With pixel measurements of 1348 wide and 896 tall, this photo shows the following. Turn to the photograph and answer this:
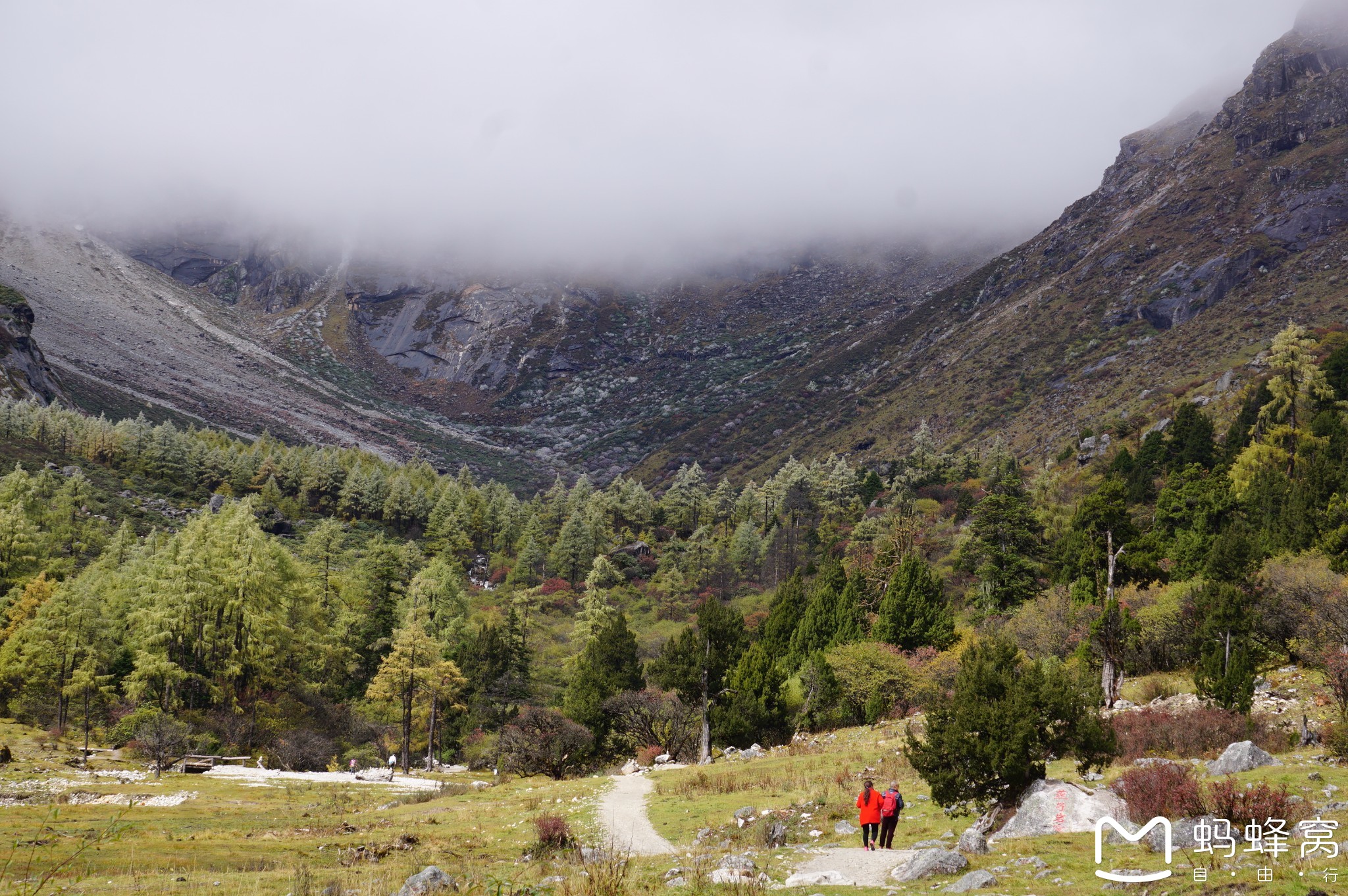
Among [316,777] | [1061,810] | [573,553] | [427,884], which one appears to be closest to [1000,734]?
[1061,810]

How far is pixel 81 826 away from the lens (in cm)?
2011

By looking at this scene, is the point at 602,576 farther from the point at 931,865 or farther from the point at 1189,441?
the point at 931,865

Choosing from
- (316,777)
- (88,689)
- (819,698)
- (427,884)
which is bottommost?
(316,777)

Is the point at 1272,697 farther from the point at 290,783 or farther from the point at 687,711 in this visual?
the point at 290,783

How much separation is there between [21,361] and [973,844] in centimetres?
17229

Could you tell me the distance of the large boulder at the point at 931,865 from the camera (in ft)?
42.2

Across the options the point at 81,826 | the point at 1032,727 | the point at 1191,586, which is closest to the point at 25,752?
the point at 81,826

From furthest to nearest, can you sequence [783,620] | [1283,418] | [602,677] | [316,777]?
[783,620] → [1283,418] → [602,677] → [316,777]

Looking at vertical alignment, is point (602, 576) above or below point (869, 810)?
above

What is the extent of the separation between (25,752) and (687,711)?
99.8 ft

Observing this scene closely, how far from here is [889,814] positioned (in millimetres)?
15781

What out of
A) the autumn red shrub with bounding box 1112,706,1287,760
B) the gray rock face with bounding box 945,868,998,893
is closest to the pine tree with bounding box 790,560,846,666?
the autumn red shrub with bounding box 1112,706,1287,760

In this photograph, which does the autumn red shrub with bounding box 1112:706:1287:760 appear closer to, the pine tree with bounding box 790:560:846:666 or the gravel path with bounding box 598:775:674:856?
the gravel path with bounding box 598:775:674:856

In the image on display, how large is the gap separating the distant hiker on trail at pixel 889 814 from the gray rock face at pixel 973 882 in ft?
12.8
